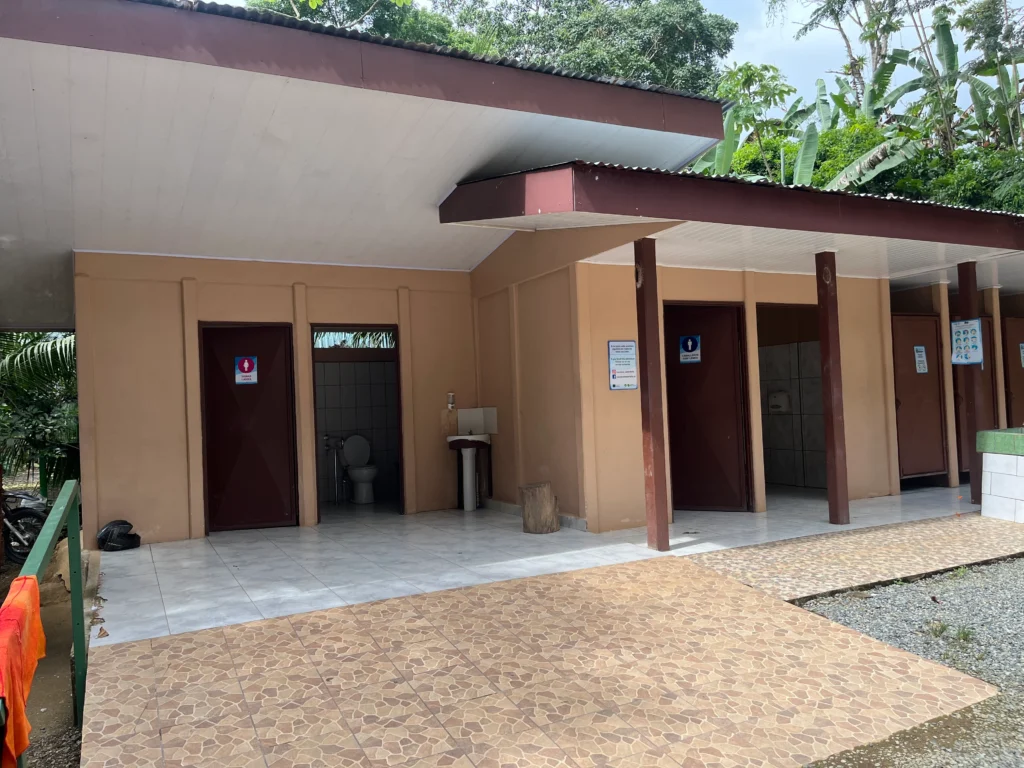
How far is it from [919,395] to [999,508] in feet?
8.35

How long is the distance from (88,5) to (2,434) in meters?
6.91

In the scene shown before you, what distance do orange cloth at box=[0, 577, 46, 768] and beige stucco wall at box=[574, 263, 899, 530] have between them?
214 inches

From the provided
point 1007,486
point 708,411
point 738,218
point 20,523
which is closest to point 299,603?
point 738,218

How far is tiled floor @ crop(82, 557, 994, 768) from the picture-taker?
9.30 ft

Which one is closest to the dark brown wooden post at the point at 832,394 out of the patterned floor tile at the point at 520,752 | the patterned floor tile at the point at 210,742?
the patterned floor tile at the point at 520,752

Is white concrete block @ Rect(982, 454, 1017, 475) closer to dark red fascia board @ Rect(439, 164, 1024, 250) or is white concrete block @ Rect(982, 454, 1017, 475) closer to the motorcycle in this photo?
dark red fascia board @ Rect(439, 164, 1024, 250)

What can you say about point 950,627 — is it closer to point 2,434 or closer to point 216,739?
point 216,739

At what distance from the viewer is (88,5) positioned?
389 cm

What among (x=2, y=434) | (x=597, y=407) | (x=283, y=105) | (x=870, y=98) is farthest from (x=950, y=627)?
(x=870, y=98)

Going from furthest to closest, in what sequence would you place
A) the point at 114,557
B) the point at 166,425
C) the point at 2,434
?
the point at 2,434 < the point at 166,425 < the point at 114,557

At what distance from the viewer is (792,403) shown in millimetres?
9812

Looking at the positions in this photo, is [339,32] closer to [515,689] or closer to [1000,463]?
[515,689]

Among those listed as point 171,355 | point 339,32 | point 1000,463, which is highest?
point 339,32

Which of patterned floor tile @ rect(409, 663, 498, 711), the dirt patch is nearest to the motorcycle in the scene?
the dirt patch
